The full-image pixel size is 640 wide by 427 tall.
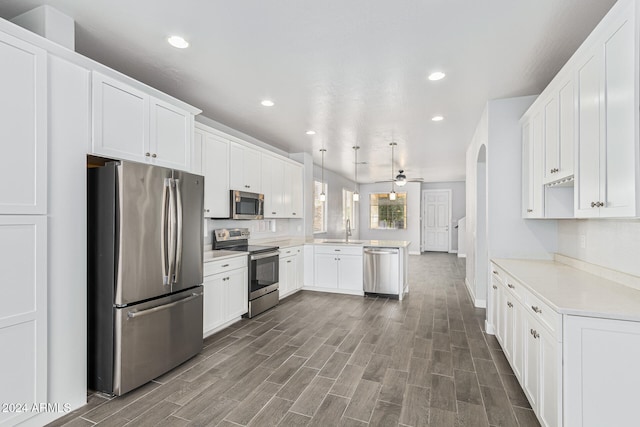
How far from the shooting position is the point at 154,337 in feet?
8.27

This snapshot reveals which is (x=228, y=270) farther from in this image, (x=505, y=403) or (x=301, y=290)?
(x=505, y=403)

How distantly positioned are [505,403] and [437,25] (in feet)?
9.13

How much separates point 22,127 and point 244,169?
2.72m

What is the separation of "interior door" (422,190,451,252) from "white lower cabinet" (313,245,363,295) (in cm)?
700

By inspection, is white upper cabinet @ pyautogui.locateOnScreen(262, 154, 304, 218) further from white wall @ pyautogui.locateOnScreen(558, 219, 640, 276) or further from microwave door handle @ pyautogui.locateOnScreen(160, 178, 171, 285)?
white wall @ pyautogui.locateOnScreen(558, 219, 640, 276)

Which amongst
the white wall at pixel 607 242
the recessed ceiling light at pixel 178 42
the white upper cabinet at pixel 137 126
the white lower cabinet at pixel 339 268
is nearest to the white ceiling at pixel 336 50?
the recessed ceiling light at pixel 178 42

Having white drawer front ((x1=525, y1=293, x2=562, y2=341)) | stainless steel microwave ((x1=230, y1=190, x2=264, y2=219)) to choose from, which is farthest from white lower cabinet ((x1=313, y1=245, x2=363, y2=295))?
white drawer front ((x1=525, y1=293, x2=562, y2=341))

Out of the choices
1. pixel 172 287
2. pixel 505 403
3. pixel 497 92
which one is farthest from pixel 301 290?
pixel 497 92

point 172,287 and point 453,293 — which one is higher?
point 172,287

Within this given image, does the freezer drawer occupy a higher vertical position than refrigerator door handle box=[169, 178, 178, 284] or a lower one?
lower

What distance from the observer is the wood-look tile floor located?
2100 millimetres

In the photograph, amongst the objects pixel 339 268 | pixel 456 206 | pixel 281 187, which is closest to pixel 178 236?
pixel 281 187

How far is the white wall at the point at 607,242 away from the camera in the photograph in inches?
83.0

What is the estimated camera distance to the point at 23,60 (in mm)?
1870
